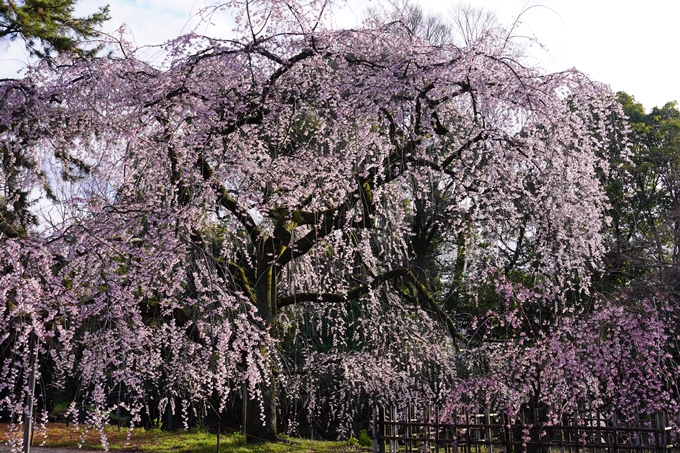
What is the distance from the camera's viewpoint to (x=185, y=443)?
9.52 meters

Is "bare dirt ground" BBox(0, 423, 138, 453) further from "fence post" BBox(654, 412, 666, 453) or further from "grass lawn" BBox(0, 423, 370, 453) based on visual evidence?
"fence post" BBox(654, 412, 666, 453)

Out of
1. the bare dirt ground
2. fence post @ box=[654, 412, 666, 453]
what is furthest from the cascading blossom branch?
the bare dirt ground

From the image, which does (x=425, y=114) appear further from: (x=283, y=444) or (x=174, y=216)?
(x=283, y=444)

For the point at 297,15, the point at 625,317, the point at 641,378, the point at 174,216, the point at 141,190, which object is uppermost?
the point at 297,15

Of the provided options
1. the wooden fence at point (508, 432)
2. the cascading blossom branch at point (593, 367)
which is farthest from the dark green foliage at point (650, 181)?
the wooden fence at point (508, 432)

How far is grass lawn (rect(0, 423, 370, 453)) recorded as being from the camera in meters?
8.07

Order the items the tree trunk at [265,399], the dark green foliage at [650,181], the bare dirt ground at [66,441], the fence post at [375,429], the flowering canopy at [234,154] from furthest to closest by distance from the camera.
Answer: the dark green foliage at [650,181], the bare dirt ground at [66,441], the tree trunk at [265,399], the fence post at [375,429], the flowering canopy at [234,154]

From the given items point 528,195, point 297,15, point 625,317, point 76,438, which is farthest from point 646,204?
point 76,438

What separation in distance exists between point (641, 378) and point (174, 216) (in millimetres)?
4573

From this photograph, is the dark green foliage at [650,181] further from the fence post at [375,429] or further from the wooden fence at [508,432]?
the fence post at [375,429]

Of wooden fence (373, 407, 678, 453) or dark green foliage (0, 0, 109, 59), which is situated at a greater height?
dark green foliage (0, 0, 109, 59)

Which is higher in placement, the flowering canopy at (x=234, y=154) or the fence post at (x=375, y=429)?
the flowering canopy at (x=234, y=154)

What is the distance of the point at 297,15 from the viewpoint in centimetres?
540

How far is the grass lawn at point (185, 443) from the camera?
8.07m
